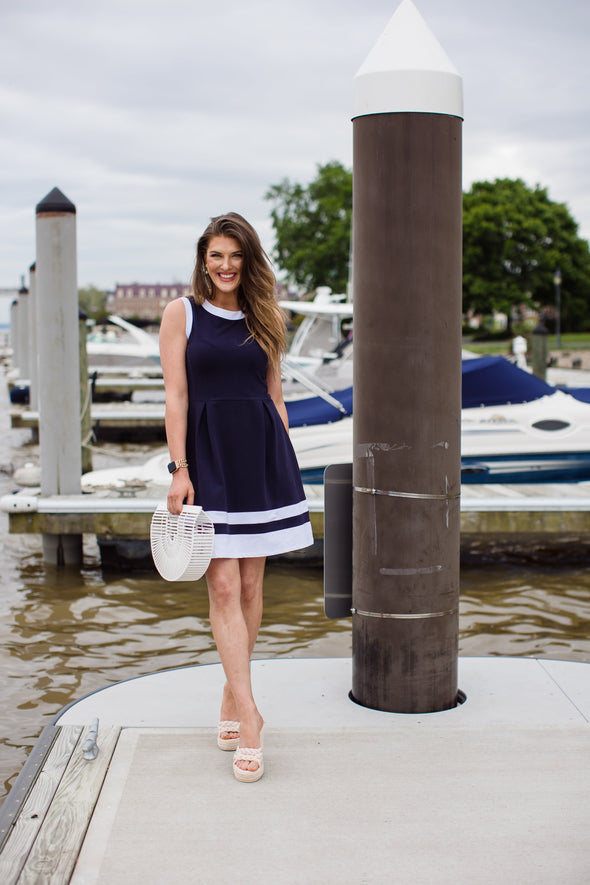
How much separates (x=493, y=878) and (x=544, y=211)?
7227cm

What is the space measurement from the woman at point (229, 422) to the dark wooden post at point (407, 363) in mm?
412

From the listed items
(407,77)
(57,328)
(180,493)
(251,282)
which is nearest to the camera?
(180,493)

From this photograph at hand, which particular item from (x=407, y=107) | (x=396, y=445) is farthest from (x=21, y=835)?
(x=407, y=107)

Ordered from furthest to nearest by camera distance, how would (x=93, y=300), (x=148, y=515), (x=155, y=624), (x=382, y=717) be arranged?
1. (x=93, y=300)
2. (x=148, y=515)
3. (x=155, y=624)
4. (x=382, y=717)

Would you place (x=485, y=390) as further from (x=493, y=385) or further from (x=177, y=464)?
(x=177, y=464)

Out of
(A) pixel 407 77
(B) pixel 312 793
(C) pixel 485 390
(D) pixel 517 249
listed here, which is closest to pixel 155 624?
(B) pixel 312 793

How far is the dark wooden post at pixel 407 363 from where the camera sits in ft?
11.1

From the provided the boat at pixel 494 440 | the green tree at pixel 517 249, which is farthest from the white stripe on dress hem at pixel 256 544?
the green tree at pixel 517 249

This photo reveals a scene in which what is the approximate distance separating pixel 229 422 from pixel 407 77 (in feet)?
4.44

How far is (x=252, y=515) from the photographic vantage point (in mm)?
3191

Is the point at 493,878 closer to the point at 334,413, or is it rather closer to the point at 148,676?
the point at 148,676

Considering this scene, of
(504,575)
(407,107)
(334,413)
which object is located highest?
(407,107)

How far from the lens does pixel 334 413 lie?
916 centimetres

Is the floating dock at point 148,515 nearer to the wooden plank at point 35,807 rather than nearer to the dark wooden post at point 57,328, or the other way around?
the dark wooden post at point 57,328
